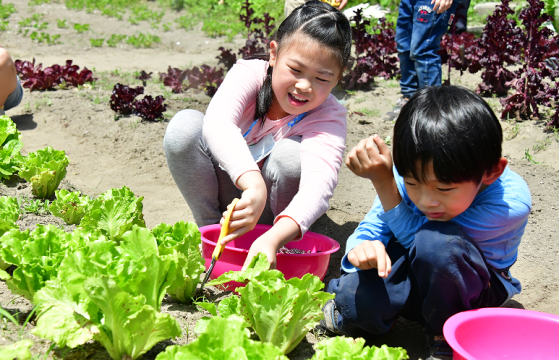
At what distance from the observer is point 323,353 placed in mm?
1491

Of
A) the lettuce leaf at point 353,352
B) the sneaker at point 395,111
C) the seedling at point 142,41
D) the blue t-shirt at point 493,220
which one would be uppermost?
the blue t-shirt at point 493,220

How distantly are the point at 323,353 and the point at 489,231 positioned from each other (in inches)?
31.5

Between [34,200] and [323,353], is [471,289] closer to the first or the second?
[323,353]

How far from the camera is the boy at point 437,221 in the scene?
5.67ft

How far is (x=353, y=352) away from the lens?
1.50 meters

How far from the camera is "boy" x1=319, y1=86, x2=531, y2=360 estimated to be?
1.73 meters

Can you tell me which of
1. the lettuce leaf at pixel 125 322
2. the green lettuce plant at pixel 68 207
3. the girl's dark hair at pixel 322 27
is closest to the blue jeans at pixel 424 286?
the lettuce leaf at pixel 125 322

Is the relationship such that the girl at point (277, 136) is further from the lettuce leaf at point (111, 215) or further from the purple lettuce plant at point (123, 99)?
the purple lettuce plant at point (123, 99)

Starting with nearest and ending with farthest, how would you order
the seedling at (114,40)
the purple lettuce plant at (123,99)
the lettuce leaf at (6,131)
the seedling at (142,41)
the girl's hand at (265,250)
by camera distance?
the girl's hand at (265,250) < the lettuce leaf at (6,131) < the purple lettuce plant at (123,99) < the seedling at (114,40) < the seedling at (142,41)

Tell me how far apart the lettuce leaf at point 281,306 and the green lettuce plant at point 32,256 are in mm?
664

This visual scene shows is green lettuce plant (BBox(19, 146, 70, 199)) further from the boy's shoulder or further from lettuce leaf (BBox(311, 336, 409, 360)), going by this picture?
the boy's shoulder

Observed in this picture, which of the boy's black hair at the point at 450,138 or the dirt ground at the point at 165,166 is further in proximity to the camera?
the dirt ground at the point at 165,166

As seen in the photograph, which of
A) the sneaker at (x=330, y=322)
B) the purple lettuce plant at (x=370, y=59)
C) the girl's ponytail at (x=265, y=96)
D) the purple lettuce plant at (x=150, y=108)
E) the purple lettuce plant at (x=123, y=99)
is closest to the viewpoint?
the sneaker at (x=330, y=322)

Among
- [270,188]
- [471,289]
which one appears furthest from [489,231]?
[270,188]
